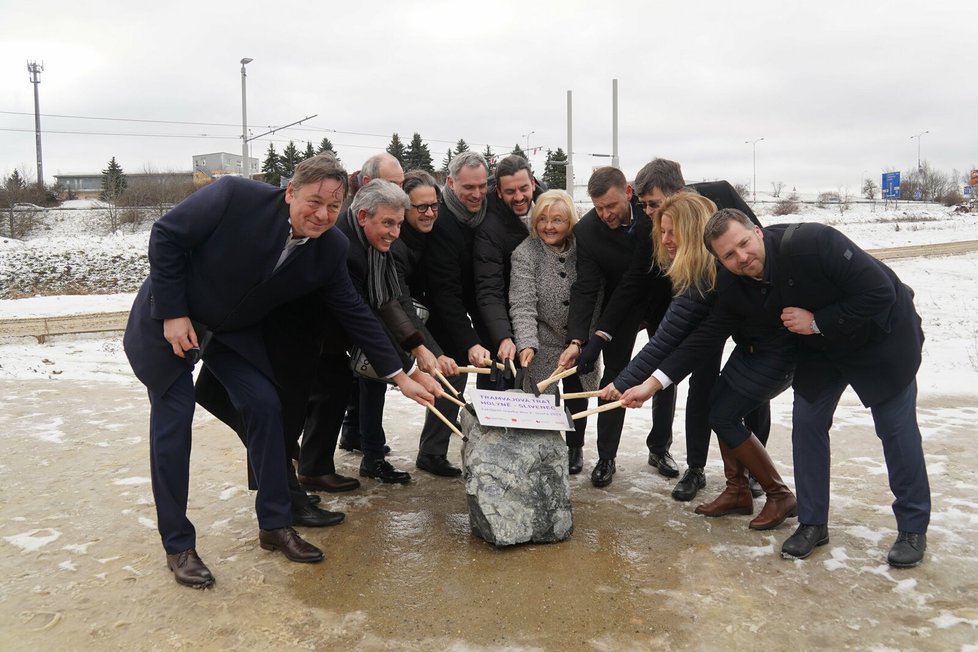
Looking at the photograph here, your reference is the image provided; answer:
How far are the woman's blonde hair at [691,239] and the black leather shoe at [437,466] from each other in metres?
1.93

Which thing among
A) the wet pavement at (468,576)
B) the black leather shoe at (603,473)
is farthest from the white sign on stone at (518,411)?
the black leather shoe at (603,473)

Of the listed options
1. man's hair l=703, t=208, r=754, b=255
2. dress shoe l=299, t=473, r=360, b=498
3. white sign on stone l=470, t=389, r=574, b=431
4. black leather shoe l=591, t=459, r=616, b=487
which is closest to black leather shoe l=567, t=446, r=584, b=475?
black leather shoe l=591, t=459, r=616, b=487

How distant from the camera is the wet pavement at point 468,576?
9.86 feet

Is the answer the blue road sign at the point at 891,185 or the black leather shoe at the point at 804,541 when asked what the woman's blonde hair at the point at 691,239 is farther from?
the blue road sign at the point at 891,185

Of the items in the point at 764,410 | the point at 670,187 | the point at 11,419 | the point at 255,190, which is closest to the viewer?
the point at 255,190

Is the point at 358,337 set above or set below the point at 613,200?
below

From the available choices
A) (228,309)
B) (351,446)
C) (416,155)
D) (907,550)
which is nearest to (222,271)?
(228,309)

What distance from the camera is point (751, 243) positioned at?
138 inches

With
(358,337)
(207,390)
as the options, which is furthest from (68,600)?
(358,337)

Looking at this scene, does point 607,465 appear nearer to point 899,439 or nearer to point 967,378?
point 899,439

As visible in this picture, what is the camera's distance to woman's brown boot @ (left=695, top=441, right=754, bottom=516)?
425 cm

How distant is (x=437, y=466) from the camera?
16.7ft

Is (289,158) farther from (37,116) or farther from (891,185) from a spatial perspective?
(891,185)

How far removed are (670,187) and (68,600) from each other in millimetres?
3402
